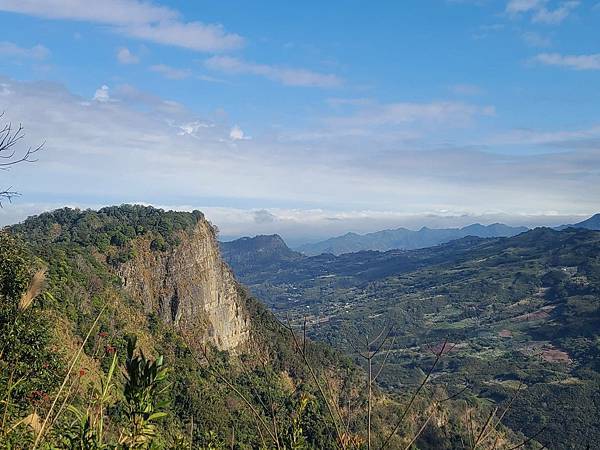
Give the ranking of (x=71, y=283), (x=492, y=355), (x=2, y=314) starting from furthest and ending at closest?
(x=492, y=355) < (x=71, y=283) < (x=2, y=314)

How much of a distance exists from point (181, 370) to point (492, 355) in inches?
5190

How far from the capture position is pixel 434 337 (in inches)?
7313

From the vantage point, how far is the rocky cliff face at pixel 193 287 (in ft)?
179

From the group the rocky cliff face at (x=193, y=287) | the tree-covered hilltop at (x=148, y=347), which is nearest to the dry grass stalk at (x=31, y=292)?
the tree-covered hilltop at (x=148, y=347)

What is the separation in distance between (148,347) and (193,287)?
18598 millimetres

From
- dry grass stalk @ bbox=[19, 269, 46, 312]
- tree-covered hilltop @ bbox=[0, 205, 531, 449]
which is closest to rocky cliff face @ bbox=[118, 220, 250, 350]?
tree-covered hilltop @ bbox=[0, 205, 531, 449]

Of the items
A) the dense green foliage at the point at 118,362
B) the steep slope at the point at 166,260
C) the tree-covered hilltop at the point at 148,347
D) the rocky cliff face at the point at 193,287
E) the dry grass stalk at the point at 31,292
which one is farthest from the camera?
the rocky cliff face at the point at 193,287

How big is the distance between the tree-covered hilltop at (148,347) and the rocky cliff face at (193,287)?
0.21m

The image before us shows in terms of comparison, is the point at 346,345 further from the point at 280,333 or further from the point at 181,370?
the point at 181,370

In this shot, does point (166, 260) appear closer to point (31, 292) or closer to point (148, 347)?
point (148, 347)

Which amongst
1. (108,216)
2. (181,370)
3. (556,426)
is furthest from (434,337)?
(181,370)

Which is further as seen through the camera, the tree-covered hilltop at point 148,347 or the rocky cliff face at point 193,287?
the rocky cliff face at point 193,287

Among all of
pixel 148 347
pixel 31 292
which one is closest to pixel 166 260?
pixel 148 347

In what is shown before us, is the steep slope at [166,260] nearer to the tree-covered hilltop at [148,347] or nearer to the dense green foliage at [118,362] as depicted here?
the tree-covered hilltop at [148,347]
